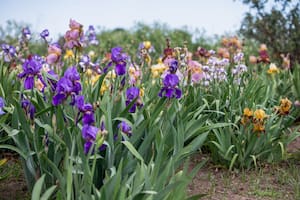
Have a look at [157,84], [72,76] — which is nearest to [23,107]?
[72,76]

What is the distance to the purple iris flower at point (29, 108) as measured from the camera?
2.55 m

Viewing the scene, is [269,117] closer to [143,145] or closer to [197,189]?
[197,189]

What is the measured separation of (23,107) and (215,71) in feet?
7.73

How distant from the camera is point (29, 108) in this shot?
2.61 m

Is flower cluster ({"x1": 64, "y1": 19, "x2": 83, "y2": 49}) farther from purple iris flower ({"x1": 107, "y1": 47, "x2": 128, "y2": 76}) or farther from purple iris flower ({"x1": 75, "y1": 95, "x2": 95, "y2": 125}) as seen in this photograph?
purple iris flower ({"x1": 75, "y1": 95, "x2": 95, "y2": 125})

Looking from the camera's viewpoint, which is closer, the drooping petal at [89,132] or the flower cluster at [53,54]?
the drooping petal at [89,132]

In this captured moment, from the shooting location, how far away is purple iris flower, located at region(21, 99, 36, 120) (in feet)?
8.36

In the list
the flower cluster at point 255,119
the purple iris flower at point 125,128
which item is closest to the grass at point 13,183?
the purple iris flower at point 125,128

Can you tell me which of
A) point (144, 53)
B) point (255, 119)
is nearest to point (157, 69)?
point (144, 53)

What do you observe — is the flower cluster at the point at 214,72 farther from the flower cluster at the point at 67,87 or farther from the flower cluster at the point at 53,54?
the flower cluster at the point at 67,87

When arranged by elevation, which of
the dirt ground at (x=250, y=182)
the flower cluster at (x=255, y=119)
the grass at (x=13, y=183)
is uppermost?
the flower cluster at (x=255, y=119)

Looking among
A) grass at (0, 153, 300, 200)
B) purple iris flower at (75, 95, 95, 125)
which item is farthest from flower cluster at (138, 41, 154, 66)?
purple iris flower at (75, 95, 95, 125)

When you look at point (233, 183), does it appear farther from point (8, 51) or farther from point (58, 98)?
point (8, 51)

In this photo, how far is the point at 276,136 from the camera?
4066mm
